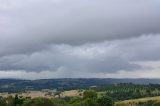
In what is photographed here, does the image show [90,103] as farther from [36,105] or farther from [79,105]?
[36,105]

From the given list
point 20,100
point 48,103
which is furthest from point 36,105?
point 20,100

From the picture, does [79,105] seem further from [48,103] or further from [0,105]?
[0,105]

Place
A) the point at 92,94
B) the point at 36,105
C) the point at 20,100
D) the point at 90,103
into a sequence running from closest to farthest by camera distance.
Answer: the point at 36,105, the point at 90,103, the point at 20,100, the point at 92,94

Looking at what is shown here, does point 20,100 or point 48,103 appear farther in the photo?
point 20,100

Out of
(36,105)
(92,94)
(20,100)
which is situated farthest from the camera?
(92,94)

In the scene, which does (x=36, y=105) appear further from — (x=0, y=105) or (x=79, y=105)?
(x=0, y=105)

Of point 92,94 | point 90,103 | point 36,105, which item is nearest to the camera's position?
point 36,105

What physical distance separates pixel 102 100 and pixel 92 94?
39.6 ft

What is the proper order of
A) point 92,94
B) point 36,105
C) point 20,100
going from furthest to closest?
point 92,94 < point 20,100 < point 36,105

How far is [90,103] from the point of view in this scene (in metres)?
166

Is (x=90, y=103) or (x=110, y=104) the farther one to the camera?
(x=110, y=104)

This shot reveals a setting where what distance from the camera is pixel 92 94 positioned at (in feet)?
634

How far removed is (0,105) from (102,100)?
146 ft

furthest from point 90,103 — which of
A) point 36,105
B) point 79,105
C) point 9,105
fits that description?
point 9,105
